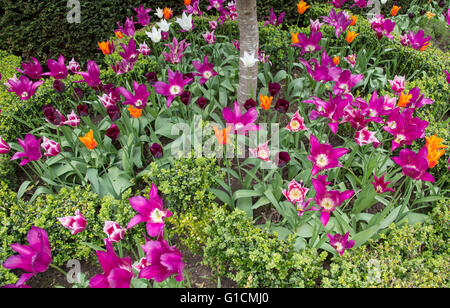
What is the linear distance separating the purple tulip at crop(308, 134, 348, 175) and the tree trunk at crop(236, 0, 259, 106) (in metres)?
1.27

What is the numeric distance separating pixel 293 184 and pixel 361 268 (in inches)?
28.1

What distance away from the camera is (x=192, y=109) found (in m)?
3.55

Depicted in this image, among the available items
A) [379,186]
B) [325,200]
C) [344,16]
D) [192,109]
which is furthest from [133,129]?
[344,16]

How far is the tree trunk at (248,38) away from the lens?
299 centimetres

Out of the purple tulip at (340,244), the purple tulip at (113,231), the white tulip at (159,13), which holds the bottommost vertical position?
the purple tulip at (340,244)

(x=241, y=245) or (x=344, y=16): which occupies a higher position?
(x=344, y=16)

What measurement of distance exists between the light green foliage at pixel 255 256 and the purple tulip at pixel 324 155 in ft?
1.92

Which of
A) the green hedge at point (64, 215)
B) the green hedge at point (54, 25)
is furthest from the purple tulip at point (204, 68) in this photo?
the green hedge at point (54, 25)

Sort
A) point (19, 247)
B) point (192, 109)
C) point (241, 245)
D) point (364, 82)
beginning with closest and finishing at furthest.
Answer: point (19, 247)
point (241, 245)
point (192, 109)
point (364, 82)

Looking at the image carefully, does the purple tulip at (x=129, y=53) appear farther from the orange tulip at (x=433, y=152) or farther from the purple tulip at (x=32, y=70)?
the orange tulip at (x=433, y=152)

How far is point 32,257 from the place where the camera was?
1617 mm

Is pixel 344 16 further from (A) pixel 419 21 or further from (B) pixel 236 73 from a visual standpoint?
(A) pixel 419 21

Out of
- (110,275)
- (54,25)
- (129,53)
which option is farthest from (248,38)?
(54,25)

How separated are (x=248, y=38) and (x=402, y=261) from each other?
2358 millimetres
